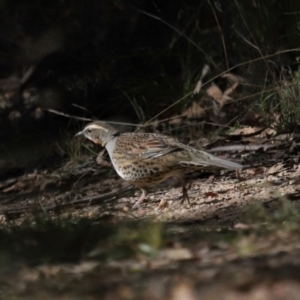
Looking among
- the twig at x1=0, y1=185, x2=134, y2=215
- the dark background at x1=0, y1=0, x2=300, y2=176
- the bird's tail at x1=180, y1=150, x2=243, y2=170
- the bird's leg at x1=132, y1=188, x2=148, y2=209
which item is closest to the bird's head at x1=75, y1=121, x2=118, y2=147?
the twig at x1=0, y1=185, x2=134, y2=215

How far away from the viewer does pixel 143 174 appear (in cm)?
775

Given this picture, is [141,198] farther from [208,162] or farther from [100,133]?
[100,133]

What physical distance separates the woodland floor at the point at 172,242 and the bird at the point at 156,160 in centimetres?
23

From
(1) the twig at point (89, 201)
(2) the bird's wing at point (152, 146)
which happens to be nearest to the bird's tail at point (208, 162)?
(2) the bird's wing at point (152, 146)

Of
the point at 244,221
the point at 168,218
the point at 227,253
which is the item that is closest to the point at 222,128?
the point at 168,218

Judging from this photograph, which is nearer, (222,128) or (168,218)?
(168,218)

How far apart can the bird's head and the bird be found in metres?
0.55

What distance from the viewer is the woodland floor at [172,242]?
400 centimetres

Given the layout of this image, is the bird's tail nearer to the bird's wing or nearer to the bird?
the bird

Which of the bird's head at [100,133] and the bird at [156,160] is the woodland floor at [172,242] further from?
the bird's head at [100,133]

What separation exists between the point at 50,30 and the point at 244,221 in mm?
5898

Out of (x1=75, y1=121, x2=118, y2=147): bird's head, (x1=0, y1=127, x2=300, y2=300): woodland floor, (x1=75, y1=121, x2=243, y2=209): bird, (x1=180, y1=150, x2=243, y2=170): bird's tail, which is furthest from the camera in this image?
(x1=75, y1=121, x2=118, y2=147): bird's head

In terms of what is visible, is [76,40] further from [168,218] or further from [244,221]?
[244,221]

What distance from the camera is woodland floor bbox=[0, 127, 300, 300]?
4004mm
